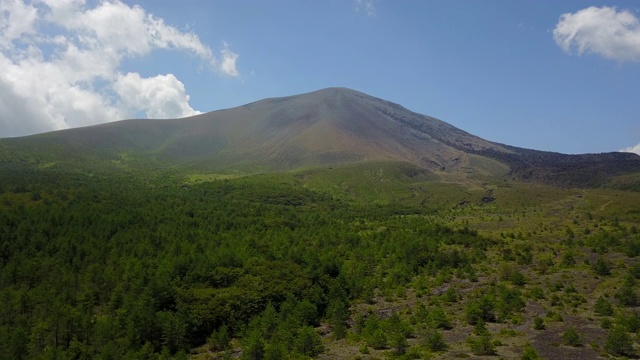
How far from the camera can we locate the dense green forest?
107ft

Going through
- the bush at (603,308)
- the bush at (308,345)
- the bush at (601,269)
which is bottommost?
the bush at (308,345)

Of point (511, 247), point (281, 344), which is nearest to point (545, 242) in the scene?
point (511, 247)

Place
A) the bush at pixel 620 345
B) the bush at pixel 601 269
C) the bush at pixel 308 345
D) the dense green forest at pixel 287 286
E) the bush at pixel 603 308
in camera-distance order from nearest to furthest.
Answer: the bush at pixel 620 345, the bush at pixel 308 345, the dense green forest at pixel 287 286, the bush at pixel 603 308, the bush at pixel 601 269

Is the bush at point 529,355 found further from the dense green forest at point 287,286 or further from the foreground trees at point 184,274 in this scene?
the foreground trees at point 184,274

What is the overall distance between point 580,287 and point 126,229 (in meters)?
59.8

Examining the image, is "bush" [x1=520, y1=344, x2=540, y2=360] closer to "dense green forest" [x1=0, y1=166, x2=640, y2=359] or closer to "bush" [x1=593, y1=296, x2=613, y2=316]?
"dense green forest" [x1=0, y1=166, x2=640, y2=359]

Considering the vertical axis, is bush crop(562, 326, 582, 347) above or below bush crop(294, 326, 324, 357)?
above

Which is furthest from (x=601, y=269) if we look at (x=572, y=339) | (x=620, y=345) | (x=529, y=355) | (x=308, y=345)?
(x=308, y=345)

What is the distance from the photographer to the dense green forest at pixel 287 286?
32656mm

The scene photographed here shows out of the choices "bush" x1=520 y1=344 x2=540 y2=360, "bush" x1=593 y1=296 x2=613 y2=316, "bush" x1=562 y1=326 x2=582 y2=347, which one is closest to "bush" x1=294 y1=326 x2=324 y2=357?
"bush" x1=520 y1=344 x2=540 y2=360

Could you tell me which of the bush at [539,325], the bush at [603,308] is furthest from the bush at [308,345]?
the bush at [603,308]

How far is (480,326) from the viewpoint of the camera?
109ft

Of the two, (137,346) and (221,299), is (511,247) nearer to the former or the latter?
(221,299)

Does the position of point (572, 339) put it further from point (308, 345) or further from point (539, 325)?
point (308, 345)
